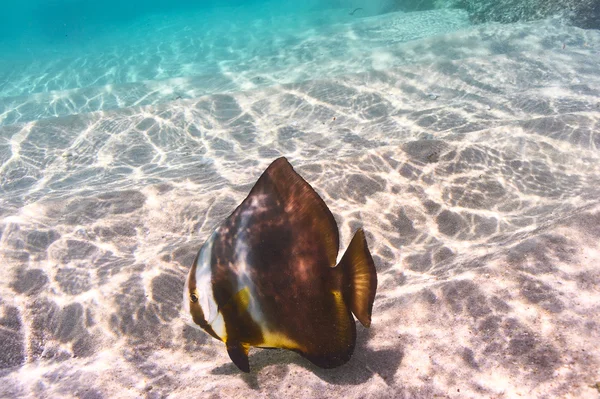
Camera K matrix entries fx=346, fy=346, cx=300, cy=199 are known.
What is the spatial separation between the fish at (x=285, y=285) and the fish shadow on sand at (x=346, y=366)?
36 centimetres

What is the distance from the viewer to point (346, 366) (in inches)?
84.9

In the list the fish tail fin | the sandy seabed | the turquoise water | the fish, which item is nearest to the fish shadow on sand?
the sandy seabed

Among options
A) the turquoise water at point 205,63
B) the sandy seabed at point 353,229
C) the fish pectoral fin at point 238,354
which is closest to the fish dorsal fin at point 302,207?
the fish pectoral fin at point 238,354

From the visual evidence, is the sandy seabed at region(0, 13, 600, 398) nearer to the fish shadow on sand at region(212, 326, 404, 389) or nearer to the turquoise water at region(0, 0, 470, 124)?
the fish shadow on sand at region(212, 326, 404, 389)

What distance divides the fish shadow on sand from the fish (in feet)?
1.18

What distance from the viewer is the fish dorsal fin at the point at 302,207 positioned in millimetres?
1831

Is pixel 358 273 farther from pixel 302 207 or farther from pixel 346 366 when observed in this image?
pixel 346 366

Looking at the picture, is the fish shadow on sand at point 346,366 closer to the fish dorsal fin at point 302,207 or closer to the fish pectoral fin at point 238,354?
the fish pectoral fin at point 238,354

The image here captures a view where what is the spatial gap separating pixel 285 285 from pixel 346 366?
0.77 meters

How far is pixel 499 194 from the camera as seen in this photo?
14.8 feet

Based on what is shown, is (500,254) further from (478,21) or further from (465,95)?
(478,21)

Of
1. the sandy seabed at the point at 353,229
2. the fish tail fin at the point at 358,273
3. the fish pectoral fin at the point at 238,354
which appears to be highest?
the fish tail fin at the point at 358,273

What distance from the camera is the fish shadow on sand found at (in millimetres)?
2076

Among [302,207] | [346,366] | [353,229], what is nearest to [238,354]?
[346,366]
